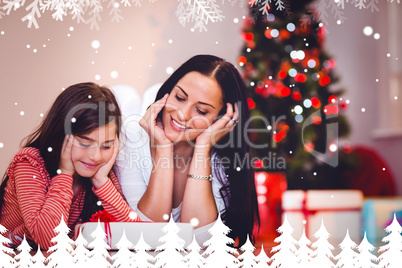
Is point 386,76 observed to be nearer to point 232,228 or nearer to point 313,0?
point 313,0

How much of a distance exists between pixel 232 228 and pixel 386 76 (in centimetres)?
138

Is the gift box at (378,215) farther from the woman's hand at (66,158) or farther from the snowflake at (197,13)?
the woman's hand at (66,158)

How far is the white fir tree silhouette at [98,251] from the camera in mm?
2170

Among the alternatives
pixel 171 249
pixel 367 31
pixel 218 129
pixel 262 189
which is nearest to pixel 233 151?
pixel 218 129

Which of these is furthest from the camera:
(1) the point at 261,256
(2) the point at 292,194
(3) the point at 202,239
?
(2) the point at 292,194

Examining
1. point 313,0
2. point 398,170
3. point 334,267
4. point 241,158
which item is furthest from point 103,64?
point 398,170

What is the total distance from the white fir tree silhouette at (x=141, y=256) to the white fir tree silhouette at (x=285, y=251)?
26.0 inches

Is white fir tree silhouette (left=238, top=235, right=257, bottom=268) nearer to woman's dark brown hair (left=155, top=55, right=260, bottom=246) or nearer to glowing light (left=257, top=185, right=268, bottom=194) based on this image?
woman's dark brown hair (left=155, top=55, right=260, bottom=246)

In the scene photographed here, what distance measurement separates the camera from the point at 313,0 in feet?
9.39

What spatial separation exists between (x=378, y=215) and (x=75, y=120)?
2013mm

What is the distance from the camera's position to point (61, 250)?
2.22 meters

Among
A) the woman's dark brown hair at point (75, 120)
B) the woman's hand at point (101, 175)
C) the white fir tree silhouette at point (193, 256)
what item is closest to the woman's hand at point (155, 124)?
the woman's dark brown hair at point (75, 120)

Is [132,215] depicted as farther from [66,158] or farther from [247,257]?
[247,257]

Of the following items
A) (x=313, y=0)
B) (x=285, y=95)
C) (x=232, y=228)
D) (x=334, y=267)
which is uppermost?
(x=313, y=0)
